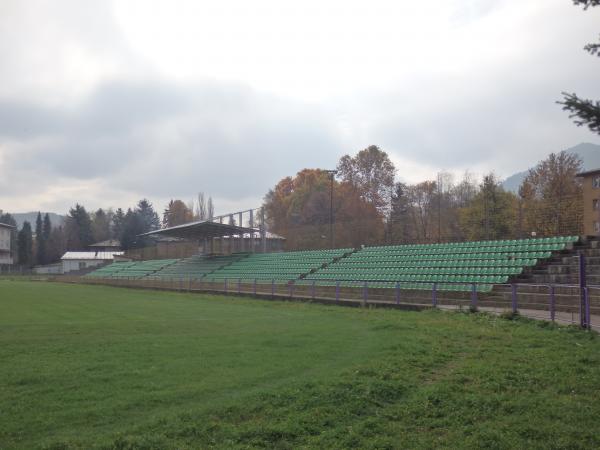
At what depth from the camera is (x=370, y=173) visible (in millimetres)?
64625

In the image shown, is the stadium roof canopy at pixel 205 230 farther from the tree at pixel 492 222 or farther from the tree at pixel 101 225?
the tree at pixel 101 225

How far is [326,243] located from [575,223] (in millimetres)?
20473

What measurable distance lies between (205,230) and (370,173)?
24.9 metres

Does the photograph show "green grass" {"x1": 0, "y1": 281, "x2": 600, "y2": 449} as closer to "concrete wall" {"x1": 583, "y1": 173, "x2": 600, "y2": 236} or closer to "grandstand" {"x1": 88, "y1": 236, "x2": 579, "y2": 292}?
"grandstand" {"x1": 88, "y1": 236, "x2": 579, "y2": 292}

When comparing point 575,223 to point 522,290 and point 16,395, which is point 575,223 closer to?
point 522,290

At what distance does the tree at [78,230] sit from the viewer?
366ft

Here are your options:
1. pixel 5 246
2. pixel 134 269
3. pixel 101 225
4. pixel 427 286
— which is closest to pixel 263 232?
pixel 134 269

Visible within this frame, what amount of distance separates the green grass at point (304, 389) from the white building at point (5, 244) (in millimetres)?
109964

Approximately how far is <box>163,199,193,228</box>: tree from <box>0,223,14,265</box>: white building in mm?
33587

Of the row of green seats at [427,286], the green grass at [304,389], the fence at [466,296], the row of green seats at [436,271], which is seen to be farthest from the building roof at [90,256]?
the green grass at [304,389]

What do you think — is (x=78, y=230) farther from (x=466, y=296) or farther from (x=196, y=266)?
(x=466, y=296)

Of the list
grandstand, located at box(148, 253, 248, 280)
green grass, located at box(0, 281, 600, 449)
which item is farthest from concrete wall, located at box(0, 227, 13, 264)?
green grass, located at box(0, 281, 600, 449)

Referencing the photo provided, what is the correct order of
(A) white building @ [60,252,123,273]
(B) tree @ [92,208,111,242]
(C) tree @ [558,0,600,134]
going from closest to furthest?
(C) tree @ [558,0,600,134]
(A) white building @ [60,252,123,273]
(B) tree @ [92,208,111,242]

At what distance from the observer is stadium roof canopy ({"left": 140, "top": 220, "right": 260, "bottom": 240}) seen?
4506 cm
